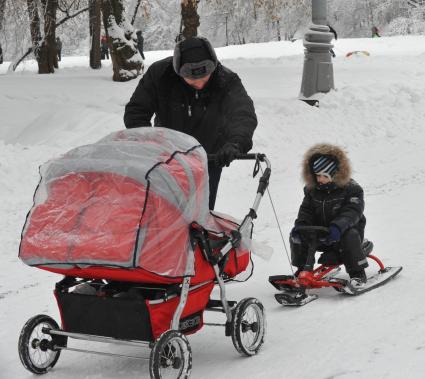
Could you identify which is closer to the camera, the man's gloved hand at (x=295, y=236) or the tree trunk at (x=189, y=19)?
the man's gloved hand at (x=295, y=236)

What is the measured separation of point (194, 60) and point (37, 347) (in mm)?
1953

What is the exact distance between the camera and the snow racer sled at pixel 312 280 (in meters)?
5.69

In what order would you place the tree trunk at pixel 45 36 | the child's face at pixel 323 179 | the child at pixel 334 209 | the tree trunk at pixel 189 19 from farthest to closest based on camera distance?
the tree trunk at pixel 189 19
the tree trunk at pixel 45 36
the child's face at pixel 323 179
the child at pixel 334 209

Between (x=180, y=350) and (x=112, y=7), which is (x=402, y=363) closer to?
(x=180, y=350)

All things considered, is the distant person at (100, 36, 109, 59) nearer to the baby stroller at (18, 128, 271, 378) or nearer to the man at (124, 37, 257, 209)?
the man at (124, 37, 257, 209)

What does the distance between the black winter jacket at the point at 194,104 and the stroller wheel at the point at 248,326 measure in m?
1.12

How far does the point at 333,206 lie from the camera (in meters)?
5.95

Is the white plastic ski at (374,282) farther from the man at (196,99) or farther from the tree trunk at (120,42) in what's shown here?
the tree trunk at (120,42)

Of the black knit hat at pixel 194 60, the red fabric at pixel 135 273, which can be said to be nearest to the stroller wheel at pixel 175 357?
the red fabric at pixel 135 273

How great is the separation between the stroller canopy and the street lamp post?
35.2ft

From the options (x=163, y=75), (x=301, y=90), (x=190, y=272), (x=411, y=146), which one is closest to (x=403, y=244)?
(x=163, y=75)

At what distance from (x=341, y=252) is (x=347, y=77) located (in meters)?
12.0

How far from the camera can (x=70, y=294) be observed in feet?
14.5

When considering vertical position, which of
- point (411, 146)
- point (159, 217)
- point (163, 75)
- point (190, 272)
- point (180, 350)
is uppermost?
point (163, 75)
